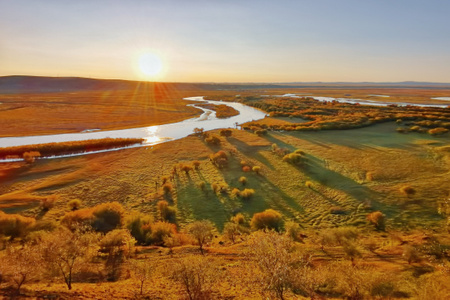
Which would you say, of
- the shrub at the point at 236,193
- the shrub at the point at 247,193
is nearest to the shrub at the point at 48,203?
the shrub at the point at 236,193

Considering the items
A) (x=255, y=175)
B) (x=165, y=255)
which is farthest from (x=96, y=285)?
(x=255, y=175)

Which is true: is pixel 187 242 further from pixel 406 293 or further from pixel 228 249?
pixel 406 293

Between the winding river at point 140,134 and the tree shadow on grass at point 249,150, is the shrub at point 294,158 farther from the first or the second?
the winding river at point 140,134

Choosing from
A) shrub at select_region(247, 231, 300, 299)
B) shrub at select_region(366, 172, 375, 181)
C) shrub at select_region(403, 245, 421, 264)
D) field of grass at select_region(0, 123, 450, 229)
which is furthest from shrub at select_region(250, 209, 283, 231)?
shrub at select_region(366, 172, 375, 181)

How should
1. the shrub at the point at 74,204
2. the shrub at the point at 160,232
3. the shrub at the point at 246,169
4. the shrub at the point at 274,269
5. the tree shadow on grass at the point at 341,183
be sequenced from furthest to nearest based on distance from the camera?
the shrub at the point at 246,169 < the shrub at the point at 74,204 < the tree shadow on grass at the point at 341,183 < the shrub at the point at 160,232 < the shrub at the point at 274,269

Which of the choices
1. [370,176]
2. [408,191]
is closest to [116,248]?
[408,191]
